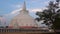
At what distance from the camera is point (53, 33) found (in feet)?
62.0

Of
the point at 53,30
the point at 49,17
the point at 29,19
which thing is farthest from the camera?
the point at 29,19

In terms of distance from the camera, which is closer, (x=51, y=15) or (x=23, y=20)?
(x=51, y=15)

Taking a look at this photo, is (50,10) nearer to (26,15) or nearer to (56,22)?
(56,22)

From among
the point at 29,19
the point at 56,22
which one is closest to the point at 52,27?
the point at 56,22

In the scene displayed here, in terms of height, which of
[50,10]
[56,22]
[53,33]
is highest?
[50,10]

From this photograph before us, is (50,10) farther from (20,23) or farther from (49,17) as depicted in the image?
(20,23)

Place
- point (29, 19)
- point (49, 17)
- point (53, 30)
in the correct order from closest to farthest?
point (49, 17)
point (53, 30)
point (29, 19)

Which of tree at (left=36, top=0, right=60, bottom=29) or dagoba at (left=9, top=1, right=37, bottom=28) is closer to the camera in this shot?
tree at (left=36, top=0, right=60, bottom=29)

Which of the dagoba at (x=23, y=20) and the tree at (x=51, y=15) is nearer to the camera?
the tree at (x=51, y=15)

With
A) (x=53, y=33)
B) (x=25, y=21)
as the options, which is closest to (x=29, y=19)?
(x=25, y=21)

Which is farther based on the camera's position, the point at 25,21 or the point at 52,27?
the point at 25,21

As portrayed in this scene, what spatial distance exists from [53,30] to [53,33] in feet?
1.43

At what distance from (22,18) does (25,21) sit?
3.39ft

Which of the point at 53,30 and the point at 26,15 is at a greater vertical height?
the point at 26,15
